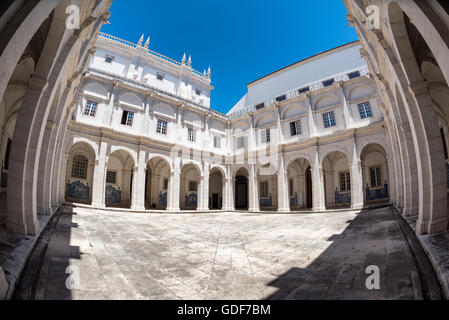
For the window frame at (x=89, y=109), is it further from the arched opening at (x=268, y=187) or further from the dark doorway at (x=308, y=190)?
the dark doorway at (x=308, y=190)

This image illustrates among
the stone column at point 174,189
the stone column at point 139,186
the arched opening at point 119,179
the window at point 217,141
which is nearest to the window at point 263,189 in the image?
the window at point 217,141

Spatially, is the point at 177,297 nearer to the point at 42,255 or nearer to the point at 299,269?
the point at 299,269

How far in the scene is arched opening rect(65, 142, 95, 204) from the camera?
1905cm

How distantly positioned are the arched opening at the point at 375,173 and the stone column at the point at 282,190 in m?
6.75

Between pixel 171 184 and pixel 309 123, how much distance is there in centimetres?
1411

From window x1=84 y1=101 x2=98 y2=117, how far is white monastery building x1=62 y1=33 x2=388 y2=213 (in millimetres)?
84

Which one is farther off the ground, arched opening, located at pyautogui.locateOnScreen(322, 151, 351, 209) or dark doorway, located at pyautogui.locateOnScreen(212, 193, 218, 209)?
arched opening, located at pyautogui.locateOnScreen(322, 151, 351, 209)

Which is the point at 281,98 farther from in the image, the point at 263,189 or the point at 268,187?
the point at 263,189

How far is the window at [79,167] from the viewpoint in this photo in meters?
19.8

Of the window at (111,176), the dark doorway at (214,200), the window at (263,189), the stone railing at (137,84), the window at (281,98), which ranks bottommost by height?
the dark doorway at (214,200)

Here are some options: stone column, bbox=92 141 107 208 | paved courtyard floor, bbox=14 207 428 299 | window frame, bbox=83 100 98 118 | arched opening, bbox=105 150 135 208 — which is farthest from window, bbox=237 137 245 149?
paved courtyard floor, bbox=14 207 428 299

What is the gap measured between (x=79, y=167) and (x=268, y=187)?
64.3 ft

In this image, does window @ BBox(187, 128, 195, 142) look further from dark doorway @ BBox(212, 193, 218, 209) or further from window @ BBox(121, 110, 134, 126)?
dark doorway @ BBox(212, 193, 218, 209)
